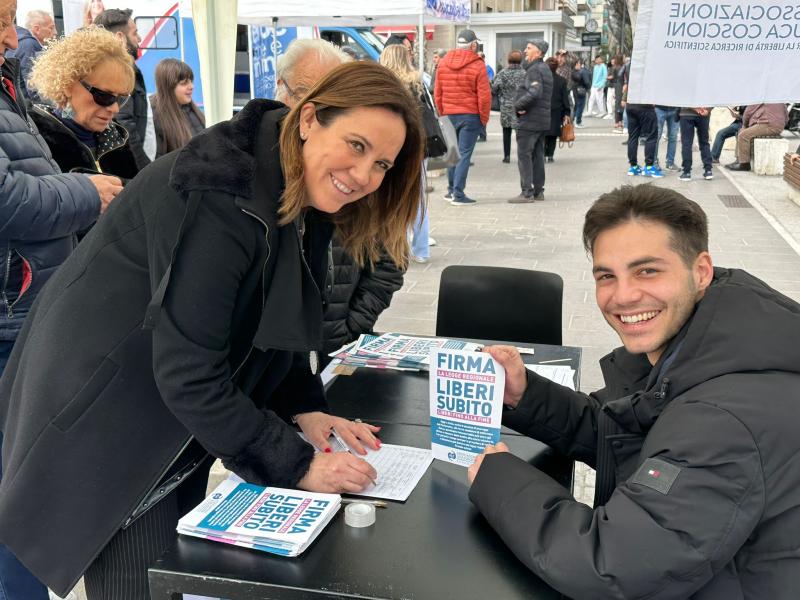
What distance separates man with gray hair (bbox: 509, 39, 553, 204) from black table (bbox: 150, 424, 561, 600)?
26.8 feet

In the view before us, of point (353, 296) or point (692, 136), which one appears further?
point (692, 136)

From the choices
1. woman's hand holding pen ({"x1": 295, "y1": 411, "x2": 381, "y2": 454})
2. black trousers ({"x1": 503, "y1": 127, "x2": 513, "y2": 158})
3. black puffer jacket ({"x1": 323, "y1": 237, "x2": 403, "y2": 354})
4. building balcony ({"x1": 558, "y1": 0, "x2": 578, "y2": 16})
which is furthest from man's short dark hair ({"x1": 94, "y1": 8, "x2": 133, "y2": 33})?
building balcony ({"x1": 558, "y1": 0, "x2": 578, "y2": 16})

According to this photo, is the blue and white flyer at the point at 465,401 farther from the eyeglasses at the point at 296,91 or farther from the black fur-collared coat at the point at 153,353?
the eyeglasses at the point at 296,91

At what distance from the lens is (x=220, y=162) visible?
58.3 inches

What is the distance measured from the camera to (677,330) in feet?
5.30

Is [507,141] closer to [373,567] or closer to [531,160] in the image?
[531,160]

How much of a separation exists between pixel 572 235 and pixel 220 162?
675 centimetres

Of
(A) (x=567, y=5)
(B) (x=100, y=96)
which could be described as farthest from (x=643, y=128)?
(A) (x=567, y=5)

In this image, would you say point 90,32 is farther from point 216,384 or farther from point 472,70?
point 472,70

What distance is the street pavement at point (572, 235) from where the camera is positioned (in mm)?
5422

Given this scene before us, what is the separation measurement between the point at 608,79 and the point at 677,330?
24838 millimetres

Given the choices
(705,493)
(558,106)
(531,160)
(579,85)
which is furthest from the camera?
(579,85)

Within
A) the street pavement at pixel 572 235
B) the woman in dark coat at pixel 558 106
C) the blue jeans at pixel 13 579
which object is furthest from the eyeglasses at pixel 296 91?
the woman in dark coat at pixel 558 106

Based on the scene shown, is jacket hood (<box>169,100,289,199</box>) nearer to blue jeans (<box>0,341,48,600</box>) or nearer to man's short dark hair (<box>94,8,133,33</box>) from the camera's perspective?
blue jeans (<box>0,341,48,600</box>)
